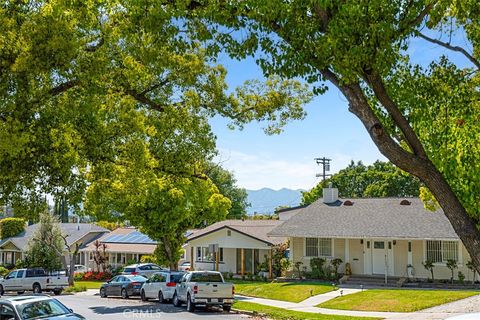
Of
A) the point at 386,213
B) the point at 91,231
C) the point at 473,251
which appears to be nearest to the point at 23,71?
the point at 473,251

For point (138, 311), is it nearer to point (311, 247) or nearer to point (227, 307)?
point (227, 307)

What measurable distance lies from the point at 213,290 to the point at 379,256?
1274 cm

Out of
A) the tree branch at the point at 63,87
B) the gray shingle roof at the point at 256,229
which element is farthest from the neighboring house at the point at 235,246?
the tree branch at the point at 63,87

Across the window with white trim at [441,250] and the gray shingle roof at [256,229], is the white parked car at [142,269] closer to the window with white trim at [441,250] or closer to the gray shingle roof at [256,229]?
the gray shingle roof at [256,229]

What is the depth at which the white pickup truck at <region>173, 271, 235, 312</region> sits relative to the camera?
1009 inches

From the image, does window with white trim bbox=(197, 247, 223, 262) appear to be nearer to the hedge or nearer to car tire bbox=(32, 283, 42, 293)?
car tire bbox=(32, 283, 42, 293)

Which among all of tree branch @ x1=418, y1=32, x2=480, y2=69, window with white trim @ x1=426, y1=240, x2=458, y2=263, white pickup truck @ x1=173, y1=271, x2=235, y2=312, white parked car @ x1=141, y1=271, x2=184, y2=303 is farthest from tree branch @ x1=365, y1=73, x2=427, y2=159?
window with white trim @ x1=426, y1=240, x2=458, y2=263

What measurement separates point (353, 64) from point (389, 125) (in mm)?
1937

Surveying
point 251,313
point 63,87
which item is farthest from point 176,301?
point 63,87

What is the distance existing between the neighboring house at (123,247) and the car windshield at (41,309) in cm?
4142

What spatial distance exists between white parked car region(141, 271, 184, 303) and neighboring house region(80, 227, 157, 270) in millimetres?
24478

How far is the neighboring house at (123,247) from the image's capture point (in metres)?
58.2

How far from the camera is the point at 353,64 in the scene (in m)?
10.3

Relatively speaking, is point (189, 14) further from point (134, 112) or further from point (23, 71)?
point (134, 112)
